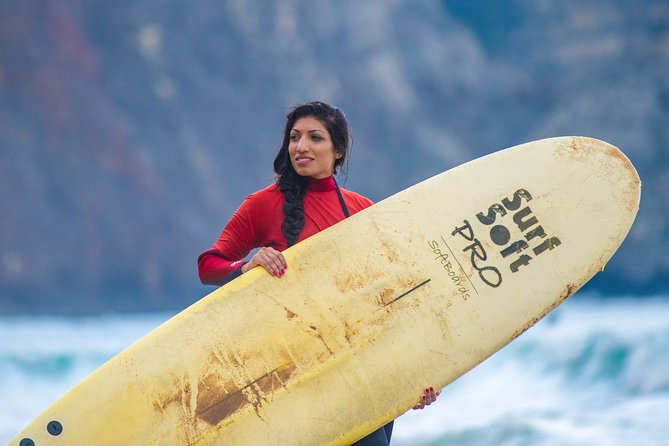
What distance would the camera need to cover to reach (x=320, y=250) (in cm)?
193

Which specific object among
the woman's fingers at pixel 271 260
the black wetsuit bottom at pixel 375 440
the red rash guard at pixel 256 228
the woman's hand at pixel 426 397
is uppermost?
the red rash guard at pixel 256 228

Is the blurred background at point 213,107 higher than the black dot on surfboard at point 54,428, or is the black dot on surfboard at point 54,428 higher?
the blurred background at point 213,107

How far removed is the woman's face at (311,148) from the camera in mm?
1875

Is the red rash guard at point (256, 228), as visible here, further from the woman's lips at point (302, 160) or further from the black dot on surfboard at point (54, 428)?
the black dot on surfboard at point (54, 428)

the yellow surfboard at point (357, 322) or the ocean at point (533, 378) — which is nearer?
the yellow surfboard at point (357, 322)

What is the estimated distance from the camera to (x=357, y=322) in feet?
6.21

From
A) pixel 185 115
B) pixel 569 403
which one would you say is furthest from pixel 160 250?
pixel 569 403

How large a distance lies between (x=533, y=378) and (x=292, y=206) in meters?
3.93

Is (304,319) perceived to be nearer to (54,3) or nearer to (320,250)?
(320,250)

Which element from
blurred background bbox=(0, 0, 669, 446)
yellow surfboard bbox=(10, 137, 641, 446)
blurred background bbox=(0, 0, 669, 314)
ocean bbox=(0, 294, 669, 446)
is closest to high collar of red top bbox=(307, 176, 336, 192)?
yellow surfboard bbox=(10, 137, 641, 446)

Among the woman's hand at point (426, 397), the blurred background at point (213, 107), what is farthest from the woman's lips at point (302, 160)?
the blurred background at point (213, 107)

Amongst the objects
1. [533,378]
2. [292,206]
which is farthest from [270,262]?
[533,378]

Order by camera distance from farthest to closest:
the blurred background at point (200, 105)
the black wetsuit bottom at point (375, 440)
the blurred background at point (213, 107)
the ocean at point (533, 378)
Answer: the blurred background at point (200, 105) → the blurred background at point (213, 107) → the ocean at point (533, 378) → the black wetsuit bottom at point (375, 440)

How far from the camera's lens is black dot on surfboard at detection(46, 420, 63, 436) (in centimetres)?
184
